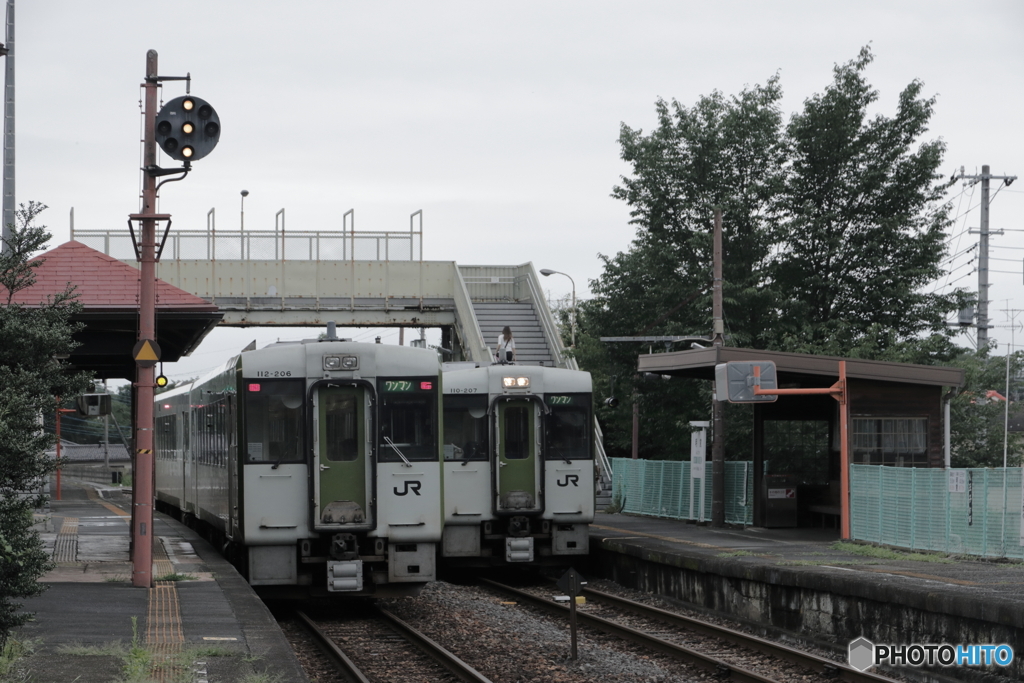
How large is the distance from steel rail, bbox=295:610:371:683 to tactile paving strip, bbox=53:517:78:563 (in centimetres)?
341

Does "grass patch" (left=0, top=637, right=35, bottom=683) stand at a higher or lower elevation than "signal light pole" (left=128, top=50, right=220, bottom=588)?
lower

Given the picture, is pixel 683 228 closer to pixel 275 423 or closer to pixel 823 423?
pixel 823 423

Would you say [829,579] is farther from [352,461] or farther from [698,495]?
[698,495]

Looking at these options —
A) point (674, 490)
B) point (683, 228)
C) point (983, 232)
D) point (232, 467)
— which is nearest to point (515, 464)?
point (232, 467)

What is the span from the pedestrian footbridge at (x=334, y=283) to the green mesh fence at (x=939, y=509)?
1602cm

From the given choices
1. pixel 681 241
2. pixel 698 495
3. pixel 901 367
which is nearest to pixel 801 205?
pixel 681 241

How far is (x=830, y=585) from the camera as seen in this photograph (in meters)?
13.5

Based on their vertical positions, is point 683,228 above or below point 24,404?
above

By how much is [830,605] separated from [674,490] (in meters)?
13.4

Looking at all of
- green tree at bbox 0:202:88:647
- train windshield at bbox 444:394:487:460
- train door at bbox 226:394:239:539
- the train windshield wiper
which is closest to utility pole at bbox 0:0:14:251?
train door at bbox 226:394:239:539

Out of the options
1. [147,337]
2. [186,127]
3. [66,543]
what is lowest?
[66,543]

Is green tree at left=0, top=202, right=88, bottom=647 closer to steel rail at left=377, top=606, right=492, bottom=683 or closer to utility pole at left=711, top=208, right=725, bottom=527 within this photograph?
steel rail at left=377, top=606, right=492, bottom=683

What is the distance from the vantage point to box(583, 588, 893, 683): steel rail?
11.0 metres

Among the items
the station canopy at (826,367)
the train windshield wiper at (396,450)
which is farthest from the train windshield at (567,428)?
the train windshield wiper at (396,450)
